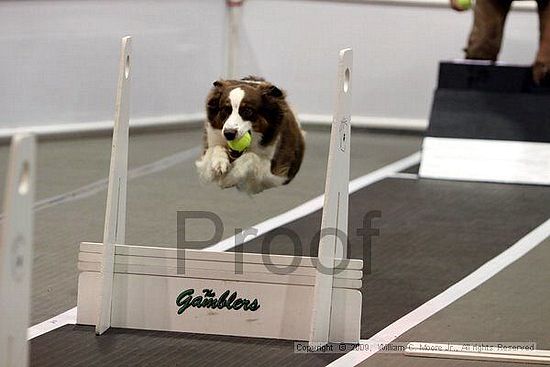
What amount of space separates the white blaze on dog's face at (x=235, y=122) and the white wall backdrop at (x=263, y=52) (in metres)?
3.70

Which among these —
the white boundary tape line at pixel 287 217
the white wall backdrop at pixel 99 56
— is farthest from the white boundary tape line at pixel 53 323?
the white wall backdrop at pixel 99 56

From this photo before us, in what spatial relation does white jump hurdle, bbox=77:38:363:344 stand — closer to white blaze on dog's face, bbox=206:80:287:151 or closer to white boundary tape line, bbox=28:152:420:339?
white boundary tape line, bbox=28:152:420:339

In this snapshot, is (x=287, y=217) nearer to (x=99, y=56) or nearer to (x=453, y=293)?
(x=453, y=293)

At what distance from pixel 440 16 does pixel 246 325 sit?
4823 millimetres

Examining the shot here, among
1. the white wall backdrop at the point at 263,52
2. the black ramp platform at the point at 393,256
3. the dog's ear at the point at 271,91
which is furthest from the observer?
the white wall backdrop at the point at 263,52

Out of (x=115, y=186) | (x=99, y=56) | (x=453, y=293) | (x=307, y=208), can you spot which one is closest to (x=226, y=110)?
(x=115, y=186)

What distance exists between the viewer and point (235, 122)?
3424mm

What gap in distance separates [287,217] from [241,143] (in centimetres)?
167

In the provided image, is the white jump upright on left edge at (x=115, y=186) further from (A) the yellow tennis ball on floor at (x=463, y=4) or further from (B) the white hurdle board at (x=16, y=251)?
(A) the yellow tennis ball on floor at (x=463, y=4)

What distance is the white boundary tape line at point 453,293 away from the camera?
322 cm

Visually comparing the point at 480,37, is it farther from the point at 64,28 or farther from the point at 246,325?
the point at 246,325

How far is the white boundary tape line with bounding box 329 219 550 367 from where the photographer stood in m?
3.22

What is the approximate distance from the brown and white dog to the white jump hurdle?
305 millimetres

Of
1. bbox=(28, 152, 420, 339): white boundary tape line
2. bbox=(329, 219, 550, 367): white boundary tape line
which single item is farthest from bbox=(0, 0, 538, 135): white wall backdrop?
bbox=(329, 219, 550, 367): white boundary tape line
